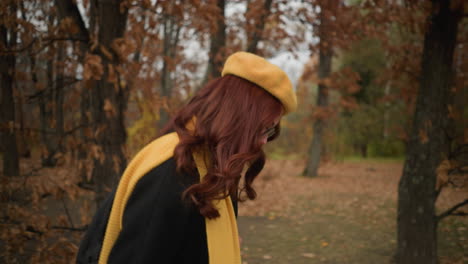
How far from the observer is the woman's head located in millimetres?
1394

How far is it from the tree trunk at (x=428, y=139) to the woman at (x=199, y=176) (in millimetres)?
3240

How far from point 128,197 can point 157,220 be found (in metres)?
0.19

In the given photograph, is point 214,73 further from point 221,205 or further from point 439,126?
point 221,205

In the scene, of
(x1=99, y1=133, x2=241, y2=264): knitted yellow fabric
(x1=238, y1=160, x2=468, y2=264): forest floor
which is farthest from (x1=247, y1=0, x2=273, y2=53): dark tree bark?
(x1=99, y1=133, x2=241, y2=264): knitted yellow fabric

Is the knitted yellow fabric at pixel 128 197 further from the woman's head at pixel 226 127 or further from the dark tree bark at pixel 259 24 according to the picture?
the dark tree bark at pixel 259 24

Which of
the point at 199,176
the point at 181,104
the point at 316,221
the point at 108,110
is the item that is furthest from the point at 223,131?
the point at 316,221

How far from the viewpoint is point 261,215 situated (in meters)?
8.09

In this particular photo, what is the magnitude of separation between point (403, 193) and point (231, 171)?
3.67 metres

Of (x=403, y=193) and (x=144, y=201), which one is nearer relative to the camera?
(x=144, y=201)

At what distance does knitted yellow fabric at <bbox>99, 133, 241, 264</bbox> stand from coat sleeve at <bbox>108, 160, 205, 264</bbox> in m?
0.04

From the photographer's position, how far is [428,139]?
4.14 meters

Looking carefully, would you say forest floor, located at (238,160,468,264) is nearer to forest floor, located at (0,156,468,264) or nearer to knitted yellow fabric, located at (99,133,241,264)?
forest floor, located at (0,156,468,264)

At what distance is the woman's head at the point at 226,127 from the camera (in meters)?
1.39

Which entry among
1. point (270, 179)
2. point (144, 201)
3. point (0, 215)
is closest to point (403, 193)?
point (144, 201)
